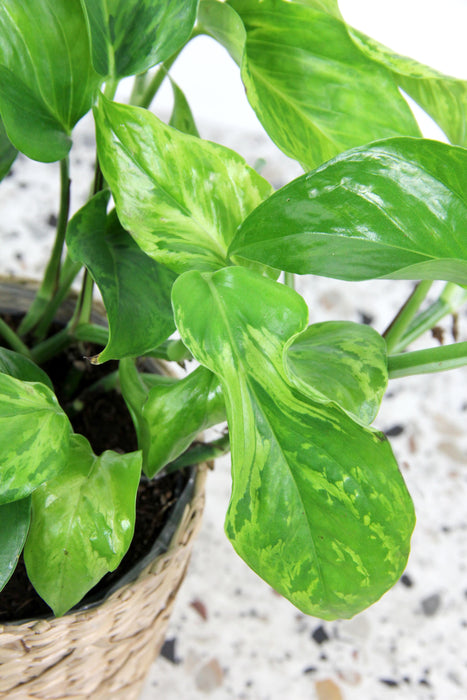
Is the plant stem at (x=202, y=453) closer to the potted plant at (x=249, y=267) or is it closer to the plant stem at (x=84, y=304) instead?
the potted plant at (x=249, y=267)

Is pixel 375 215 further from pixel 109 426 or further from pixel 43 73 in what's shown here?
pixel 109 426

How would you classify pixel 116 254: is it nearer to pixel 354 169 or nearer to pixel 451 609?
pixel 354 169

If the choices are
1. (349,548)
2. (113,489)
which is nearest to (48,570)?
(113,489)

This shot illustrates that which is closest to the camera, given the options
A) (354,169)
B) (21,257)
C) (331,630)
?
(354,169)

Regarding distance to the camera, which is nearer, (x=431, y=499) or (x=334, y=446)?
(x=334, y=446)

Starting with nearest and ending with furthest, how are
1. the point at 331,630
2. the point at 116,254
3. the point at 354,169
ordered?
the point at 354,169 → the point at 116,254 → the point at 331,630

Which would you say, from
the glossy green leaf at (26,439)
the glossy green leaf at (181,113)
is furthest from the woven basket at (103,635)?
the glossy green leaf at (181,113)

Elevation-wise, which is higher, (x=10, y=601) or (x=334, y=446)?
(x=334, y=446)

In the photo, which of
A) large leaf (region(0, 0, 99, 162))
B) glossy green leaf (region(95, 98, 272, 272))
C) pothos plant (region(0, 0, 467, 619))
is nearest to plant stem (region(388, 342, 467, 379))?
pothos plant (region(0, 0, 467, 619))
